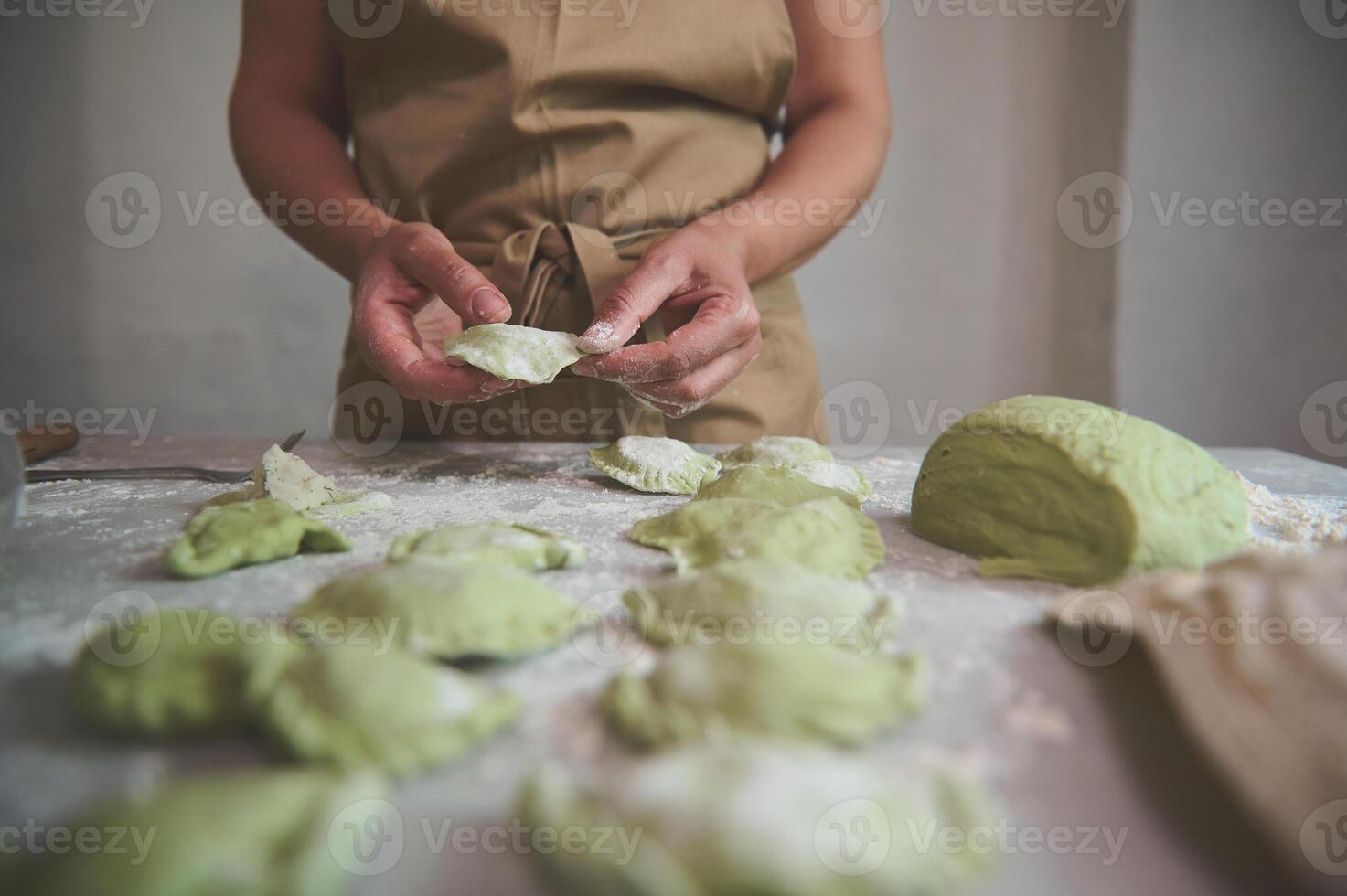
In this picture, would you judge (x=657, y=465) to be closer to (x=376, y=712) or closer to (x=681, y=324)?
(x=681, y=324)

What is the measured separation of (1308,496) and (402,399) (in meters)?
1.63

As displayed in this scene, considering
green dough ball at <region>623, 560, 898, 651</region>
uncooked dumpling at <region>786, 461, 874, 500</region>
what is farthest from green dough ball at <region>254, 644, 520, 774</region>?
uncooked dumpling at <region>786, 461, 874, 500</region>

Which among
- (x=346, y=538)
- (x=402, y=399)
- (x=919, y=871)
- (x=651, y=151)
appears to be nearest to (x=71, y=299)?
(x=402, y=399)

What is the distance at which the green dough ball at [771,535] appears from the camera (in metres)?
0.82

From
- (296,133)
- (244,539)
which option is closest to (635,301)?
(244,539)

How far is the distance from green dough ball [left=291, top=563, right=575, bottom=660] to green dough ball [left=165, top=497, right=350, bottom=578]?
0.56ft

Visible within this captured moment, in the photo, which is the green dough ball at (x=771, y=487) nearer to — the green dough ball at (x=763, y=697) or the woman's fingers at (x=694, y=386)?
the woman's fingers at (x=694, y=386)

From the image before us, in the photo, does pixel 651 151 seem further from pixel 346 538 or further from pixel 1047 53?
pixel 1047 53

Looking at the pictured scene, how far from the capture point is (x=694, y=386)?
1.37 metres

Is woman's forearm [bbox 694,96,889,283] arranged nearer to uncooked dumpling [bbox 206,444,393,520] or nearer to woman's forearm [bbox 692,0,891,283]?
woman's forearm [bbox 692,0,891,283]

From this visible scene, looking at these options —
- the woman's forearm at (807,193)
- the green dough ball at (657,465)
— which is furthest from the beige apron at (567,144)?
the green dough ball at (657,465)

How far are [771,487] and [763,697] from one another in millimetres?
557

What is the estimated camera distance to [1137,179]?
9.88 ft

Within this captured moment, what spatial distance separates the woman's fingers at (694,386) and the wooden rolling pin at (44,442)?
1128mm
